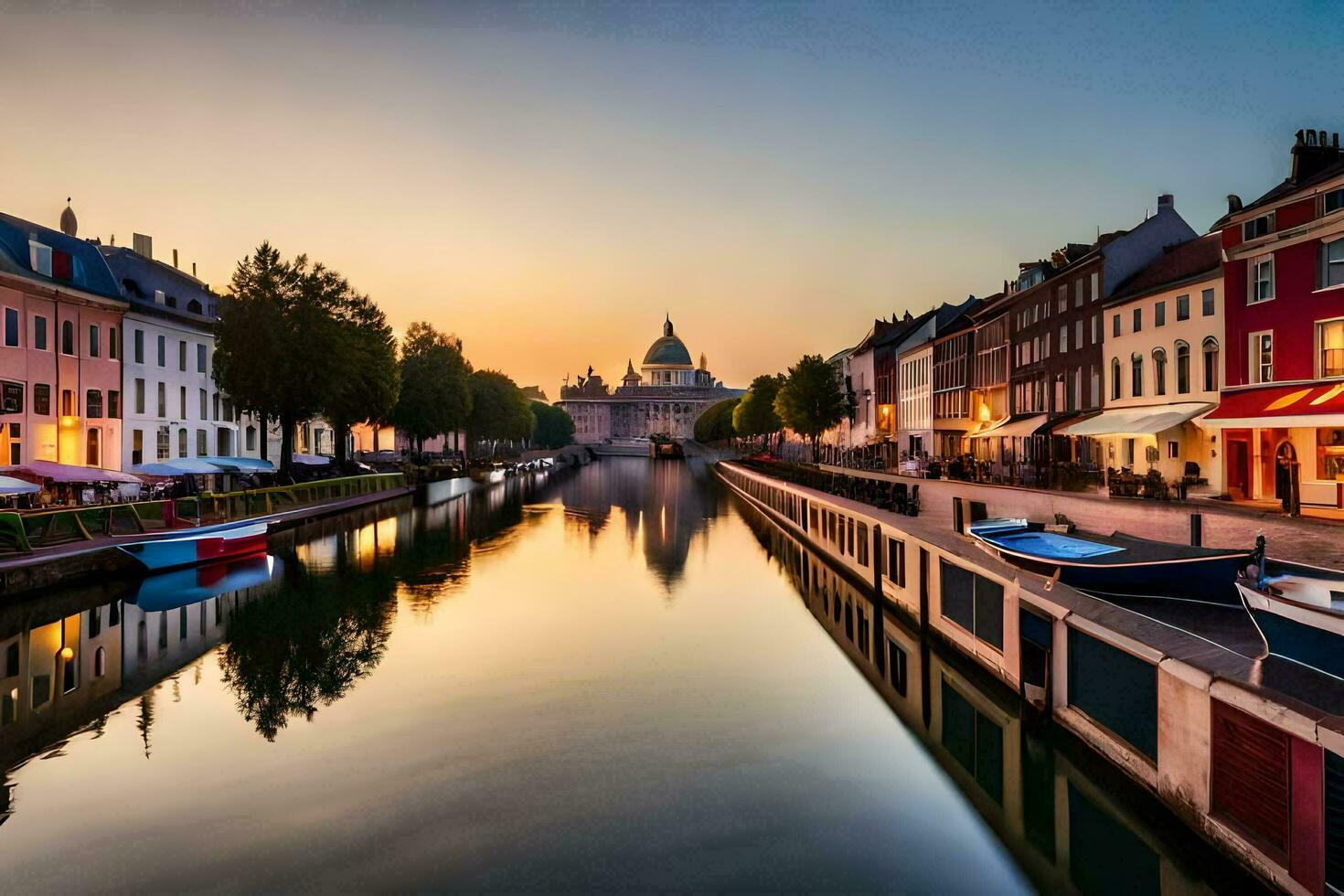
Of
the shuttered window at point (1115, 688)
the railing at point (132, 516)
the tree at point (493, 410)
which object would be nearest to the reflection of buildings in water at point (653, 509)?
the tree at point (493, 410)

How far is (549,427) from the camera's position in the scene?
17725 centimetres

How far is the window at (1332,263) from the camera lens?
22.9m

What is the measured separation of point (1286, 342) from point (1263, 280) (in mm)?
2222

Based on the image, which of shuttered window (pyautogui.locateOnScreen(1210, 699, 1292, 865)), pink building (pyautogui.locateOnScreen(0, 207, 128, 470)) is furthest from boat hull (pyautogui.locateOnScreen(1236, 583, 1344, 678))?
pink building (pyautogui.locateOnScreen(0, 207, 128, 470))

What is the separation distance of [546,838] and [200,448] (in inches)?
2080

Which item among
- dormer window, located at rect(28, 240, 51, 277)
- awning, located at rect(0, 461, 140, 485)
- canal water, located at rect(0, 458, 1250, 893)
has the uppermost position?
dormer window, located at rect(28, 240, 51, 277)

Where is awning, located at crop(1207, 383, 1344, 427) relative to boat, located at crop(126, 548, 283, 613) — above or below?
above

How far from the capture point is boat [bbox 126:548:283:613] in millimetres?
25344

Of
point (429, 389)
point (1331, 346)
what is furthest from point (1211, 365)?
point (429, 389)

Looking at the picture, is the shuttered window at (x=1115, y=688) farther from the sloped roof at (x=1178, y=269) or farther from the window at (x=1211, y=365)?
the sloped roof at (x=1178, y=269)

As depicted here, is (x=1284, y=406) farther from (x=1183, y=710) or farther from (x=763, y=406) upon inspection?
(x=763, y=406)

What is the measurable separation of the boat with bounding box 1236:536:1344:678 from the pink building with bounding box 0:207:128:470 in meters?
43.2

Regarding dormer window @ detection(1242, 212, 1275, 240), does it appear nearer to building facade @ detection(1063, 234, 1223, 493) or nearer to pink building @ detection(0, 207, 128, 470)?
building facade @ detection(1063, 234, 1223, 493)

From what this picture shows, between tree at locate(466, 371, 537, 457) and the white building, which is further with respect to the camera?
tree at locate(466, 371, 537, 457)
